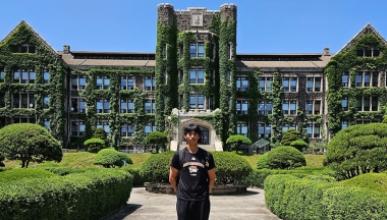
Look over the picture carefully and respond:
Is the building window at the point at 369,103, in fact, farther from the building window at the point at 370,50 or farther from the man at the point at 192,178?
the man at the point at 192,178

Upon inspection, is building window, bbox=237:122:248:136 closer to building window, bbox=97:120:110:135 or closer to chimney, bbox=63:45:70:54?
building window, bbox=97:120:110:135

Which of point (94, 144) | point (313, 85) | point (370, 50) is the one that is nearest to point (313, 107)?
point (313, 85)

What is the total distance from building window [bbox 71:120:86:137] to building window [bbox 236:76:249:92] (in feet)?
63.8

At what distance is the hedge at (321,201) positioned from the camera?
9.81 m

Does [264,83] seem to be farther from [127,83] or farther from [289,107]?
[127,83]

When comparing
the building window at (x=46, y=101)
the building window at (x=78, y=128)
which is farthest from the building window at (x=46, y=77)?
the building window at (x=78, y=128)

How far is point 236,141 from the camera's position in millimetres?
53500

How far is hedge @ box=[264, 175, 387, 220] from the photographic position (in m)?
9.81

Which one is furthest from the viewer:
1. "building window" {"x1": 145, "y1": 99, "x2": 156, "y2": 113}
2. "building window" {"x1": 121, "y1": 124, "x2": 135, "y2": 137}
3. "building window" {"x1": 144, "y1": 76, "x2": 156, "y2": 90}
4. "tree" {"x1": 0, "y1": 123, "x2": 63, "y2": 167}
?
"building window" {"x1": 144, "y1": 76, "x2": 156, "y2": 90}

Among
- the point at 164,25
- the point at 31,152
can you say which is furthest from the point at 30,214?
the point at 164,25

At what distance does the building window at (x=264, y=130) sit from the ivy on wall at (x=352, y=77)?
23.4 feet

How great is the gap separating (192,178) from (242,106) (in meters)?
52.1

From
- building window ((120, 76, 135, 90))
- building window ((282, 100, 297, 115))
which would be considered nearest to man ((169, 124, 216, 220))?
building window ((120, 76, 135, 90))

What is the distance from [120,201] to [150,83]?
138 ft
